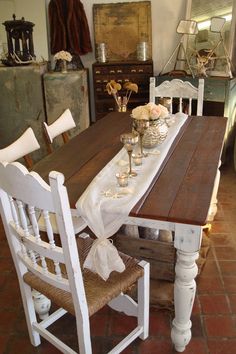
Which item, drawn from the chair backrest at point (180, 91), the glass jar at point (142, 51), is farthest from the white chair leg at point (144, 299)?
the glass jar at point (142, 51)

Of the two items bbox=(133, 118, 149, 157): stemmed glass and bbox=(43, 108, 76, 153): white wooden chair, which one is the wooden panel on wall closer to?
bbox=(43, 108, 76, 153): white wooden chair

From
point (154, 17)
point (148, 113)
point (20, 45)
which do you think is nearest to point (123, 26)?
point (154, 17)

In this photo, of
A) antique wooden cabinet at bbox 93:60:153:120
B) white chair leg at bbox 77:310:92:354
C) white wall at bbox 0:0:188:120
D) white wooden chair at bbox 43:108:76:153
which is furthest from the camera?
white wall at bbox 0:0:188:120

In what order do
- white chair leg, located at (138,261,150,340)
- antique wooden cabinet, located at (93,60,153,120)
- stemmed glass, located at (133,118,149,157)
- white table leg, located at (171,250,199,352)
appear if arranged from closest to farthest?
white table leg, located at (171,250,199,352), white chair leg, located at (138,261,150,340), stemmed glass, located at (133,118,149,157), antique wooden cabinet, located at (93,60,153,120)

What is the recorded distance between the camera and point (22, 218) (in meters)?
1.34

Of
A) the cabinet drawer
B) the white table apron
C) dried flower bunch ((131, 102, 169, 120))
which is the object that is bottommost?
the white table apron

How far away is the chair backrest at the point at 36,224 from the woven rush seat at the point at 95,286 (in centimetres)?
4

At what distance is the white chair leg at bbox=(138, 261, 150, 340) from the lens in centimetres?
158

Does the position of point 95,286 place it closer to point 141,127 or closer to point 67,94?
point 141,127

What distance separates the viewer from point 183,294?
1.54 metres

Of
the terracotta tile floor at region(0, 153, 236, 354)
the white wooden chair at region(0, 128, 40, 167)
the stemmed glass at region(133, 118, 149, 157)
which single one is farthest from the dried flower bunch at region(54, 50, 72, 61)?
the terracotta tile floor at region(0, 153, 236, 354)

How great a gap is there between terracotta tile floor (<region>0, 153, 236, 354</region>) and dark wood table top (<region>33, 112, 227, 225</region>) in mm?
730

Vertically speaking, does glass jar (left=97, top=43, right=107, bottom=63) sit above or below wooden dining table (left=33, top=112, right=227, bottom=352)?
above

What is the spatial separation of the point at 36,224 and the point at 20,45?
3269 millimetres
